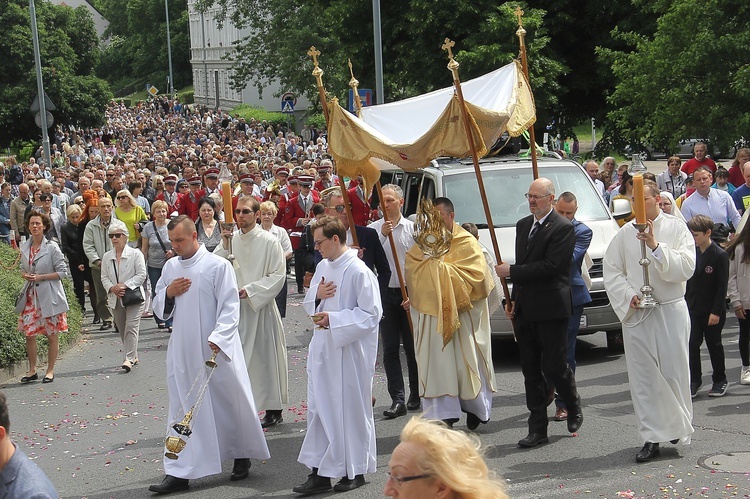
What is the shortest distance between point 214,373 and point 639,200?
127 inches

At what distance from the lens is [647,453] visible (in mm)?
8359

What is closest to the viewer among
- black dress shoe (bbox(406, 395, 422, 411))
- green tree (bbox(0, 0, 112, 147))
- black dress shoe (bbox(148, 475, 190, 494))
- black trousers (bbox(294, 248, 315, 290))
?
black dress shoe (bbox(148, 475, 190, 494))

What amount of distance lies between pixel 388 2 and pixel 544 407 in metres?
19.3

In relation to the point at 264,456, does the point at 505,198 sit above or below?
above

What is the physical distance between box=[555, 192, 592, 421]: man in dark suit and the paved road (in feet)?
1.31

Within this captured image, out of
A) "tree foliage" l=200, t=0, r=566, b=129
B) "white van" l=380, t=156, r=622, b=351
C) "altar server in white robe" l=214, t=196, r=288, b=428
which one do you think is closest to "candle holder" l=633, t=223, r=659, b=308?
"altar server in white robe" l=214, t=196, r=288, b=428

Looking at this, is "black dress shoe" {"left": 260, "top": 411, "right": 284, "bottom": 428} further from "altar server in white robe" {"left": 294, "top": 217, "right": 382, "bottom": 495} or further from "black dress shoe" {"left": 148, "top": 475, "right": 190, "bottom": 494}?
"altar server in white robe" {"left": 294, "top": 217, "right": 382, "bottom": 495}

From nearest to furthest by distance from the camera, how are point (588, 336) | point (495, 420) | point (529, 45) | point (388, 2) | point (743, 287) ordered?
point (495, 420), point (743, 287), point (588, 336), point (529, 45), point (388, 2)

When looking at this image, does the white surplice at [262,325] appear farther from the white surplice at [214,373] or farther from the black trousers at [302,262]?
the black trousers at [302,262]

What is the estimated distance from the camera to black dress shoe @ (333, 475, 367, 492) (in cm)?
801

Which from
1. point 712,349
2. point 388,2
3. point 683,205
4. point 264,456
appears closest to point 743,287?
point 712,349

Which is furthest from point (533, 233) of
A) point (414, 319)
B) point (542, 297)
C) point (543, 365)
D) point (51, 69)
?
point (51, 69)

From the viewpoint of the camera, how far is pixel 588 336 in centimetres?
1399

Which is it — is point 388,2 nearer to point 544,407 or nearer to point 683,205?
point 683,205
